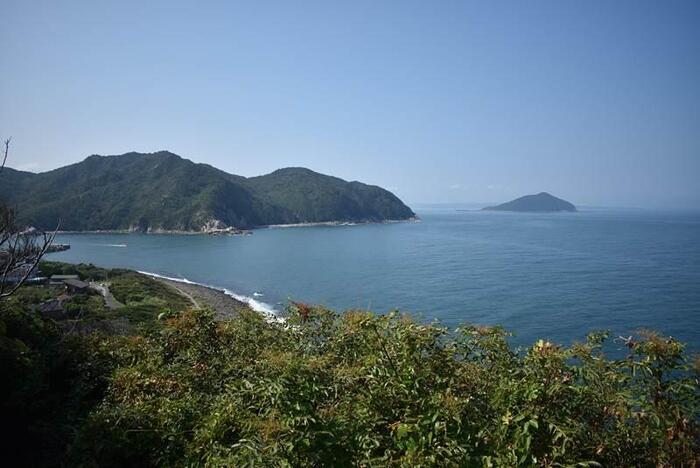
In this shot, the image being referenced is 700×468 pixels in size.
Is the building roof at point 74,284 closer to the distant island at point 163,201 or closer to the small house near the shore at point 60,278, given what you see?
the small house near the shore at point 60,278

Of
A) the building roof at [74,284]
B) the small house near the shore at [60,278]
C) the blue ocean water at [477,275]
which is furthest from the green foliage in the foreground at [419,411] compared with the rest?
the small house near the shore at [60,278]

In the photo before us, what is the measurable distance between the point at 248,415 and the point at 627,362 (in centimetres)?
409

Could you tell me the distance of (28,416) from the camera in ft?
21.5

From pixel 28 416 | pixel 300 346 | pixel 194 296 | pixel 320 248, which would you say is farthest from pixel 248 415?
pixel 320 248

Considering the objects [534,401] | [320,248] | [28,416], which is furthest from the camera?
[320,248]

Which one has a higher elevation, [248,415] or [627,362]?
[627,362]

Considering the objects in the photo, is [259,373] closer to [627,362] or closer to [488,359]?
[488,359]

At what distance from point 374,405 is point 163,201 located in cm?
16040

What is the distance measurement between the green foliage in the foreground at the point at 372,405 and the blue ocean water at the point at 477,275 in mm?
1673

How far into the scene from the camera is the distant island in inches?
5487

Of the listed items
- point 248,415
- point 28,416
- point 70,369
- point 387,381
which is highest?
point 387,381

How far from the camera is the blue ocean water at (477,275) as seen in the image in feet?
109

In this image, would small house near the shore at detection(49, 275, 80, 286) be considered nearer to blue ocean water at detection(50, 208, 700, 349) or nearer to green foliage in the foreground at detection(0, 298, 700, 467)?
blue ocean water at detection(50, 208, 700, 349)

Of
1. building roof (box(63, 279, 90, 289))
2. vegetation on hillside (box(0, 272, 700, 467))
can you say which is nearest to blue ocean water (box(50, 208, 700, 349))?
vegetation on hillside (box(0, 272, 700, 467))
